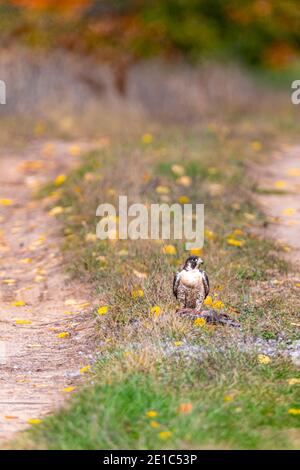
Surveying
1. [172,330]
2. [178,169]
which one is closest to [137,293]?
[172,330]

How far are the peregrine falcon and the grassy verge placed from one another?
10cm

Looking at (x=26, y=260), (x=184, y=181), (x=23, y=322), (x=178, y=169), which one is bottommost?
(x=23, y=322)

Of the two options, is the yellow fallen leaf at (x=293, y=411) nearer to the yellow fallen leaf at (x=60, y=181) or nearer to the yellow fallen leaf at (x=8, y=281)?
the yellow fallen leaf at (x=8, y=281)

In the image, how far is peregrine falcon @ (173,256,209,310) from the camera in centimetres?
645

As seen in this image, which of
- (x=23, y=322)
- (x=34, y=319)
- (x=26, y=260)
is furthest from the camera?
(x=26, y=260)

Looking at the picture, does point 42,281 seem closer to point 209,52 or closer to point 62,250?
point 62,250

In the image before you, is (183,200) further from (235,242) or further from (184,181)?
(235,242)

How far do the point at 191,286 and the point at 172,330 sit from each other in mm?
432

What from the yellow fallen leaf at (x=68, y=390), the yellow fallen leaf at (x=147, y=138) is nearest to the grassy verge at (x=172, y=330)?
the yellow fallen leaf at (x=68, y=390)

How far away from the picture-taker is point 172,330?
6102 mm

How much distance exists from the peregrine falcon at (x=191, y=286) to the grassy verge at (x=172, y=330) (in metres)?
0.10

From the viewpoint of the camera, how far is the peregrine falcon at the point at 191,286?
21.1ft

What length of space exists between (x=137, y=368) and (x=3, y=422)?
77 centimetres

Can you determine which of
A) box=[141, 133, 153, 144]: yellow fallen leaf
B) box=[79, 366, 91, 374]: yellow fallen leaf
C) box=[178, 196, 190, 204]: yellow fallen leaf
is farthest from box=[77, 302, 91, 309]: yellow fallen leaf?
box=[141, 133, 153, 144]: yellow fallen leaf
